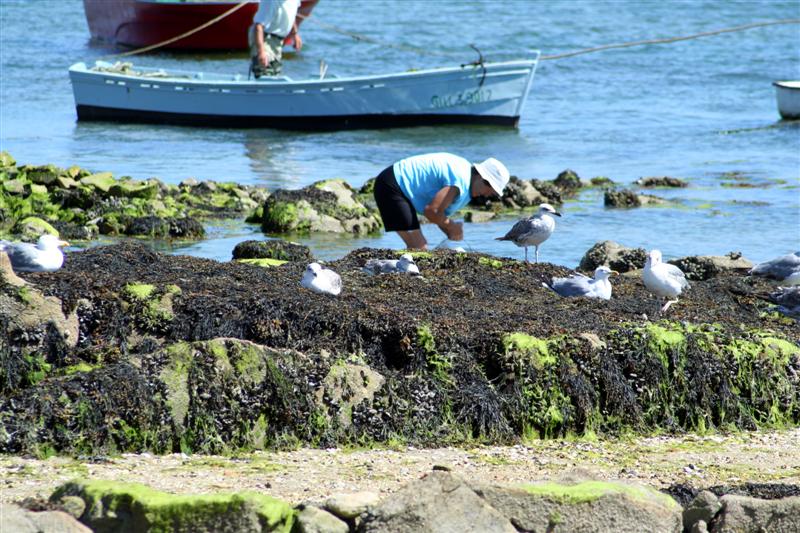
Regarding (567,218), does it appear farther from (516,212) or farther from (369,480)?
(369,480)

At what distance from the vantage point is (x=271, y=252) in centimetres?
991

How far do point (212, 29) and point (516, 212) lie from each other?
18.4 metres

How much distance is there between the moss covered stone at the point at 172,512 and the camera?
448 centimetres

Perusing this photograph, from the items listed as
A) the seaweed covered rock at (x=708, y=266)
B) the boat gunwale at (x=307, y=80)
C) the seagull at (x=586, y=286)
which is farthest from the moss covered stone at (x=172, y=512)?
the boat gunwale at (x=307, y=80)

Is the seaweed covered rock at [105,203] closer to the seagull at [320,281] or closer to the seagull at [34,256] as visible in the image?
the seagull at [34,256]

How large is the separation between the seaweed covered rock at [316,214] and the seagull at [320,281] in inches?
207

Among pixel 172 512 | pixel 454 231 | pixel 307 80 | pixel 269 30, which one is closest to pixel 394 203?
pixel 454 231

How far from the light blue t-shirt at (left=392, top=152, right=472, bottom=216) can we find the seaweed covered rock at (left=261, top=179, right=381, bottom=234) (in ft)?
11.3

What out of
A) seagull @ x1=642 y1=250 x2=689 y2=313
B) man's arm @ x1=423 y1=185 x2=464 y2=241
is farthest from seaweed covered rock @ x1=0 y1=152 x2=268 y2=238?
seagull @ x1=642 y1=250 x2=689 y2=313

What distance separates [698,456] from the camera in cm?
644

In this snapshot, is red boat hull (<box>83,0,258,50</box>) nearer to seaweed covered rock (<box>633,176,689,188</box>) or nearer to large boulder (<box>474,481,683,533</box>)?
seaweed covered rock (<box>633,176,689,188</box>)

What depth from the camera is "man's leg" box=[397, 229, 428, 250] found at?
10000mm

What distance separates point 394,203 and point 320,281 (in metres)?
2.23

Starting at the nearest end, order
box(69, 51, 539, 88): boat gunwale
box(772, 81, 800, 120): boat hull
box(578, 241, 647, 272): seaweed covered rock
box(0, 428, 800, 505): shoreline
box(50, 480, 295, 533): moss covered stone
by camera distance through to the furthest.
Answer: box(50, 480, 295, 533): moss covered stone, box(0, 428, 800, 505): shoreline, box(578, 241, 647, 272): seaweed covered rock, box(69, 51, 539, 88): boat gunwale, box(772, 81, 800, 120): boat hull
